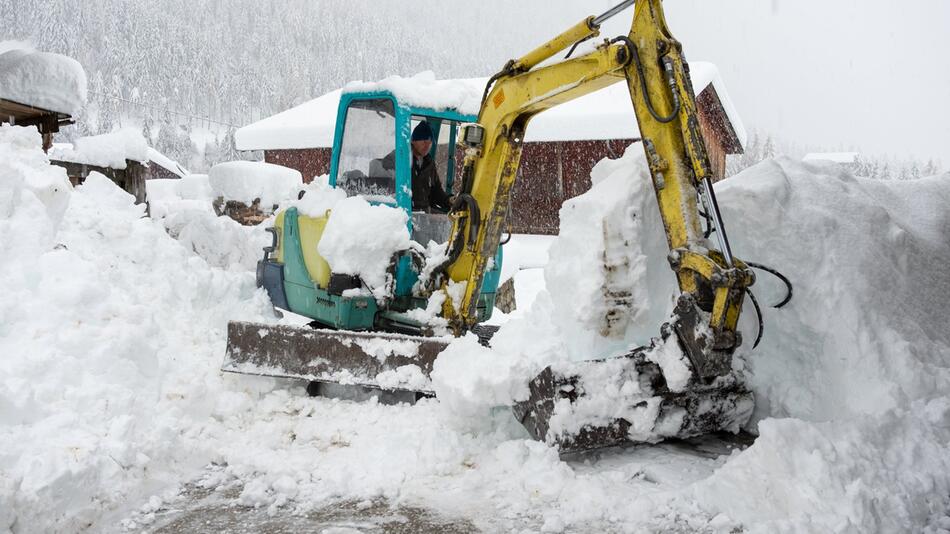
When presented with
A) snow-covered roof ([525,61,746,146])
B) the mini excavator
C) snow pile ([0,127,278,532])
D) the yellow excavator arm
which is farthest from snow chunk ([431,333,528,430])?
snow-covered roof ([525,61,746,146])

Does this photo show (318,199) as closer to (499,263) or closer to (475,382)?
(499,263)

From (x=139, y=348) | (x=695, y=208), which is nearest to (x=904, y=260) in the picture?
(x=695, y=208)

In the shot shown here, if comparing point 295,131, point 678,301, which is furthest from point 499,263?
point 295,131

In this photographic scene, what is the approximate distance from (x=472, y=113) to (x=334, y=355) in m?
2.44

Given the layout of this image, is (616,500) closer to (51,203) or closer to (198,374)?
(198,374)

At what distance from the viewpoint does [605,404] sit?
11.5 feet

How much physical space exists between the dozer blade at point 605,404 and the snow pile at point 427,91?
8.88ft

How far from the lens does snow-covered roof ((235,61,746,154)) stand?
18.0 ft

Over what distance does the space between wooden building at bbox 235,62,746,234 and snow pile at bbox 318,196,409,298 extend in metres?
8.72

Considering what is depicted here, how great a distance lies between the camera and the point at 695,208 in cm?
348

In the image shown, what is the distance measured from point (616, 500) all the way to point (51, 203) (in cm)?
436

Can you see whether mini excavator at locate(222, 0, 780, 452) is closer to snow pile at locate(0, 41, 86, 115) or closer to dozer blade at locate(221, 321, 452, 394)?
dozer blade at locate(221, 321, 452, 394)

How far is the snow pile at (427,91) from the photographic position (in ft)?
17.2

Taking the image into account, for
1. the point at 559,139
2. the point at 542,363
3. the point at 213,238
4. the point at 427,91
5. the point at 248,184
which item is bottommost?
the point at 542,363
